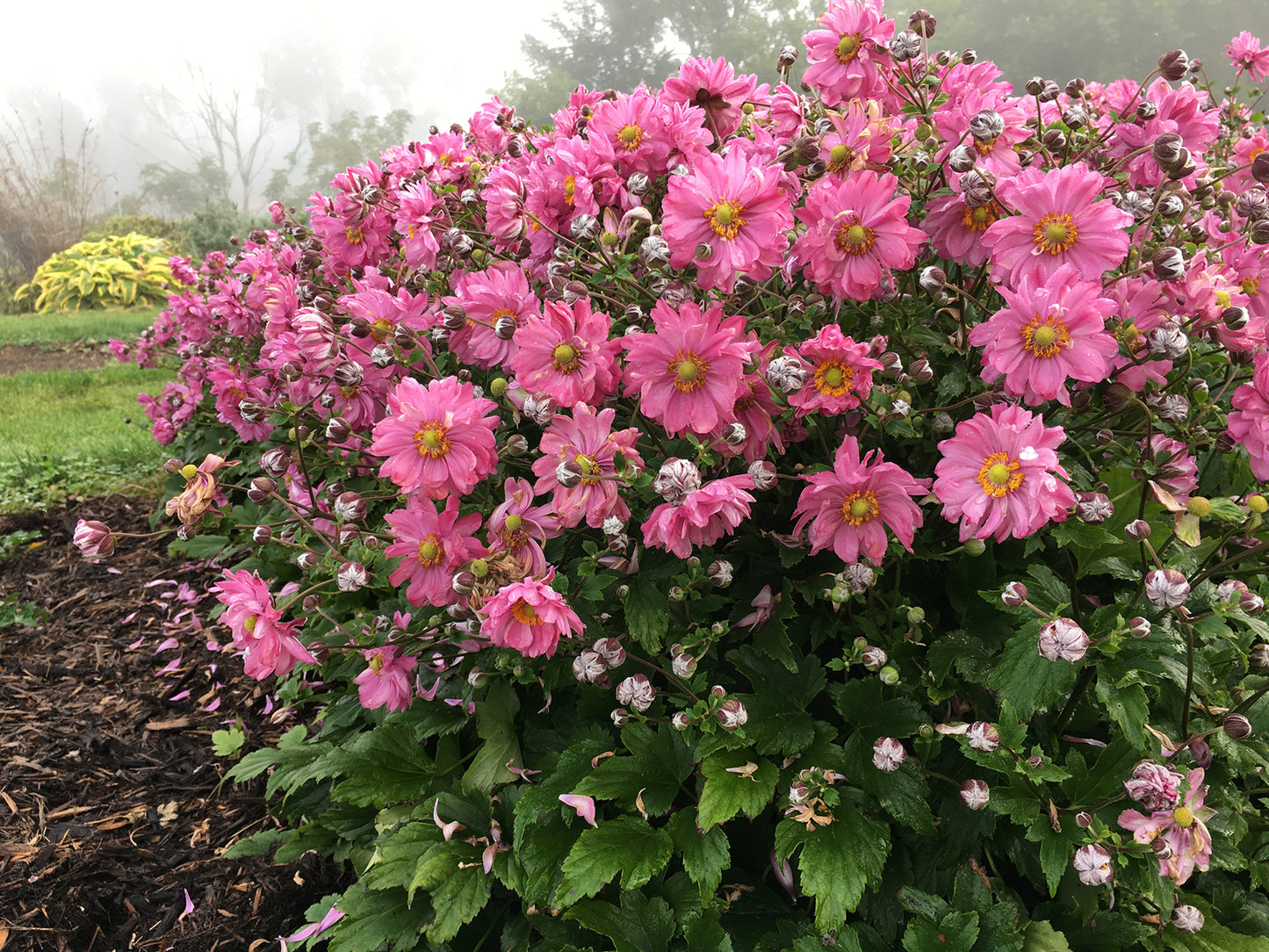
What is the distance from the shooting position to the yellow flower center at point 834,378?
4.49ft

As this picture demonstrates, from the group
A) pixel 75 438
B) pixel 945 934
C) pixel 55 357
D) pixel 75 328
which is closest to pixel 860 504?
pixel 945 934

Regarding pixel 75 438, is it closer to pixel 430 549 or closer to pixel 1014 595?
pixel 430 549

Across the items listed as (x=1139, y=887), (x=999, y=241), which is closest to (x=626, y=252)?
(x=999, y=241)

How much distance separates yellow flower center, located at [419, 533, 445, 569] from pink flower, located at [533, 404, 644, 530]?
256 millimetres

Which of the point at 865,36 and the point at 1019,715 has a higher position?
the point at 865,36

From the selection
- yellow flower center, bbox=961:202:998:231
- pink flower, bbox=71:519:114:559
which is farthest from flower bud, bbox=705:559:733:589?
pink flower, bbox=71:519:114:559

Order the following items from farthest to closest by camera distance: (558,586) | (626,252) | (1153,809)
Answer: (626,252) → (558,586) → (1153,809)

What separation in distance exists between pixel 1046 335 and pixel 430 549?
1131mm

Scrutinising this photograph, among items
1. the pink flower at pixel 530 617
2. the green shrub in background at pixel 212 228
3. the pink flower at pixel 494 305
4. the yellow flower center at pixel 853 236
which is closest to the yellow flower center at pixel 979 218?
the yellow flower center at pixel 853 236

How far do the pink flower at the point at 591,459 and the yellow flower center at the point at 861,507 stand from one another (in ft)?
1.19

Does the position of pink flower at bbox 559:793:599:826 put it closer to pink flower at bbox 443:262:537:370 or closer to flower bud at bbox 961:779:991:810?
flower bud at bbox 961:779:991:810

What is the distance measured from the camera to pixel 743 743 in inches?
58.2

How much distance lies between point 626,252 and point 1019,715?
1.19 m

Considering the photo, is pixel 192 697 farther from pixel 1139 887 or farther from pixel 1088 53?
pixel 1088 53
